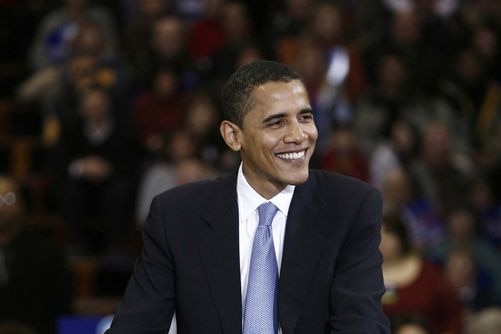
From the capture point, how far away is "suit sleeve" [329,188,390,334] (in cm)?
346

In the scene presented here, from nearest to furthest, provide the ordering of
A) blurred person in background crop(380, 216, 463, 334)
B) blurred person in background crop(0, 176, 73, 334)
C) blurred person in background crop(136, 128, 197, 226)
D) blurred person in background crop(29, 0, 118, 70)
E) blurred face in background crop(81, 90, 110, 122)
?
blurred person in background crop(380, 216, 463, 334) → blurred person in background crop(0, 176, 73, 334) → blurred person in background crop(136, 128, 197, 226) → blurred face in background crop(81, 90, 110, 122) → blurred person in background crop(29, 0, 118, 70)

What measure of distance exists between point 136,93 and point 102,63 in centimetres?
38

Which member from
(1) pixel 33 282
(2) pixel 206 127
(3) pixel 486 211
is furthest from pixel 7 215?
(3) pixel 486 211

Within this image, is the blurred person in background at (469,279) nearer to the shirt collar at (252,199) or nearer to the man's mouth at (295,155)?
the shirt collar at (252,199)

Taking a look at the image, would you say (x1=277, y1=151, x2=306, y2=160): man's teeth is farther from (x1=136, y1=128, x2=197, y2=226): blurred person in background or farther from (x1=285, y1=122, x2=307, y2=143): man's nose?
(x1=136, y1=128, x2=197, y2=226): blurred person in background

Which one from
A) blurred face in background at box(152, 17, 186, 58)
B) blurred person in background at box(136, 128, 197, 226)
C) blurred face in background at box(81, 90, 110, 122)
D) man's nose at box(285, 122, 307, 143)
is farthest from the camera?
blurred face in background at box(152, 17, 186, 58)

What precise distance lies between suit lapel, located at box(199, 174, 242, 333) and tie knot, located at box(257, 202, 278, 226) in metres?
0.07

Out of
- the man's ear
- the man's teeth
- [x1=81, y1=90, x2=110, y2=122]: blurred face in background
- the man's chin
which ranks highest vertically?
the man's ear

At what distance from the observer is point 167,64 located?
10.5 meters

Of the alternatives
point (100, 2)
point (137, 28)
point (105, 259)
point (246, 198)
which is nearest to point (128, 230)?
point (105, 259)

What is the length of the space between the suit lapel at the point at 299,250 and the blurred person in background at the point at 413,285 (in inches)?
143

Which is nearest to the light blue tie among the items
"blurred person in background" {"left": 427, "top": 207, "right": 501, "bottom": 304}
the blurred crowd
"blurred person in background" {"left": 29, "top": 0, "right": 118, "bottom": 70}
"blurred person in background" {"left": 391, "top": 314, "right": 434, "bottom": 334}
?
"blurred person in background" {"left": 391, "top": 314, "right": 434, "bottom": 334}

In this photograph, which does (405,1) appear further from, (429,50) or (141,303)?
(141,303)

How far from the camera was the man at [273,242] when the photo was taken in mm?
3539
